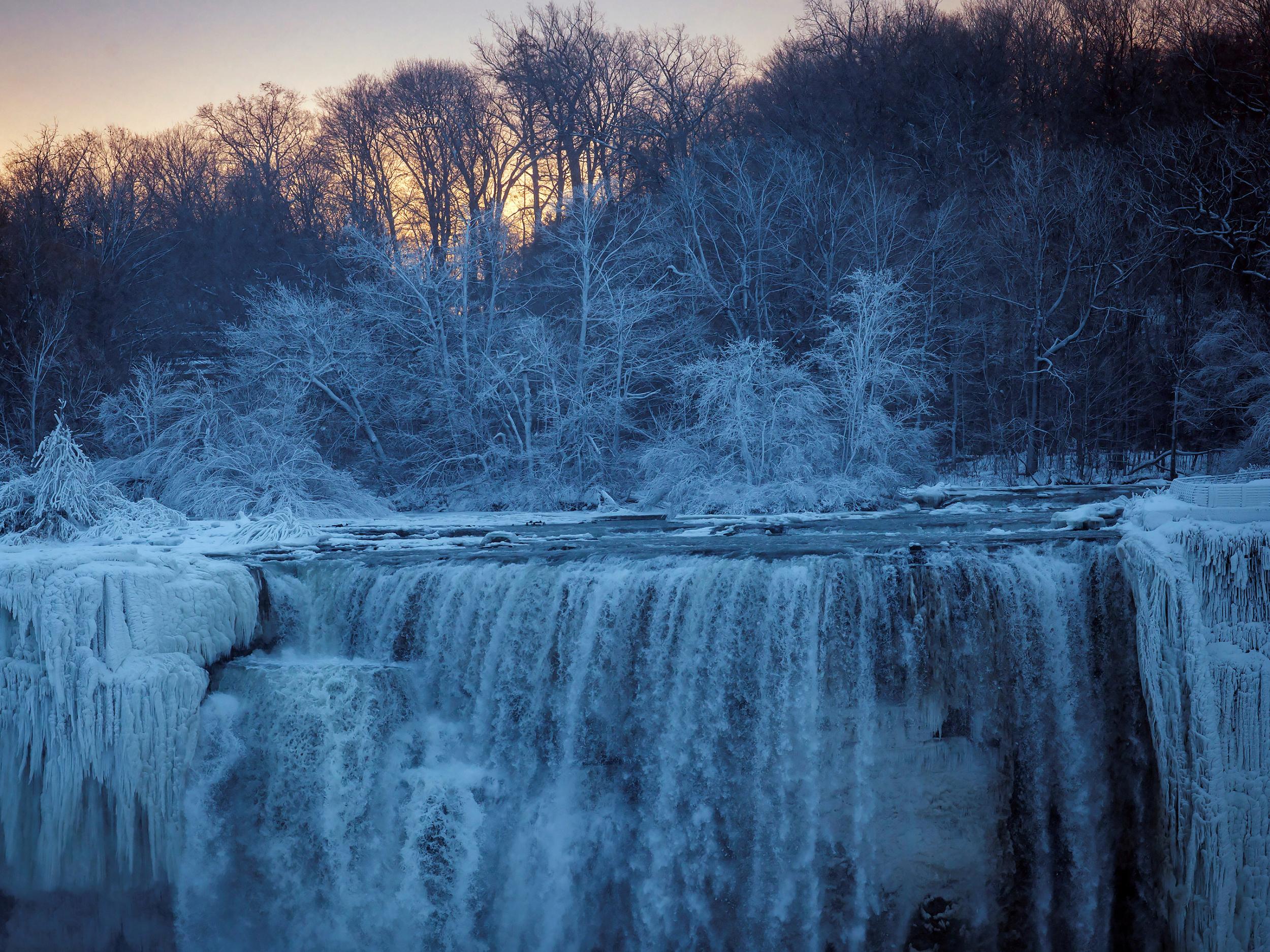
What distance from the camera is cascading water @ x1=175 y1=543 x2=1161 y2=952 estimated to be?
778 centimetres

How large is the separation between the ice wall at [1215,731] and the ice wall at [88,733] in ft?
24.5

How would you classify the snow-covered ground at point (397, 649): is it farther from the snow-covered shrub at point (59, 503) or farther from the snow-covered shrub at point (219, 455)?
the snow-covered shrub at point (219, 455)

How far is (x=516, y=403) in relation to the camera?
2017 centimetres

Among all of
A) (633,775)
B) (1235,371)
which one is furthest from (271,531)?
(1235,371)

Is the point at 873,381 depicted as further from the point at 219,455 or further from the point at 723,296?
the point at 219,455

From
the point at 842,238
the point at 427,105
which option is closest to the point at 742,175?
the point at 842,238

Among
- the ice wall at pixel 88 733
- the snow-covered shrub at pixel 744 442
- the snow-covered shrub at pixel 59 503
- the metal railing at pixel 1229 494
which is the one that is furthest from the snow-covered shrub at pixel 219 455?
the metal railing at pixel 1229 494

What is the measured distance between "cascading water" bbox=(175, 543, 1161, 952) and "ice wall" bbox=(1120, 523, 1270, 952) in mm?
597

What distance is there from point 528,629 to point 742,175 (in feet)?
52.6

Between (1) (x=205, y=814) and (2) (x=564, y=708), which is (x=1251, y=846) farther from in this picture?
(1) (x=205, y=814)

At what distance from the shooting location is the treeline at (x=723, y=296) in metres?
18.8

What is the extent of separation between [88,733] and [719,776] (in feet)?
16.4

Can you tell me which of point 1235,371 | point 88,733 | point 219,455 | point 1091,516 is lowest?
point 88,733

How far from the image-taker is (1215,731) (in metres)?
6.73
